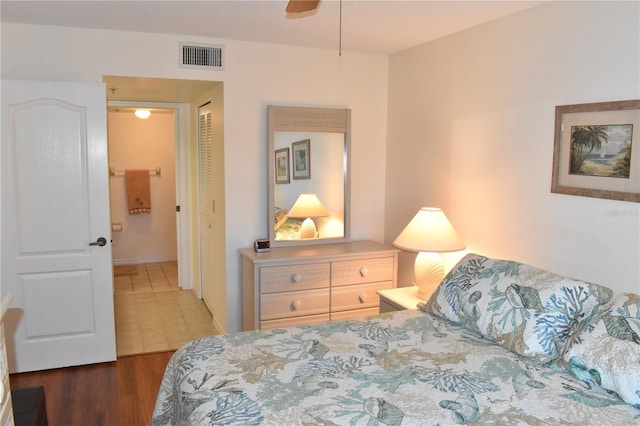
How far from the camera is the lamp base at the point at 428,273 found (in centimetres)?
326

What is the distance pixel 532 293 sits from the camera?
7.52ft

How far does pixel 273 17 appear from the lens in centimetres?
314

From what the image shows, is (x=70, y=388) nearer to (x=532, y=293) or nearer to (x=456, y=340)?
(x=456, y=340)

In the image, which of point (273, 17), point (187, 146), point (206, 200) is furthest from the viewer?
point (187, 146)

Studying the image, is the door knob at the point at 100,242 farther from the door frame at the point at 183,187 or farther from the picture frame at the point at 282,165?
the door frame at the point at 183,187

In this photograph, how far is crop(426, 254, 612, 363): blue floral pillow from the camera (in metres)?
2.15

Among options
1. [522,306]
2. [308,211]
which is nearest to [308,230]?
[308,211]

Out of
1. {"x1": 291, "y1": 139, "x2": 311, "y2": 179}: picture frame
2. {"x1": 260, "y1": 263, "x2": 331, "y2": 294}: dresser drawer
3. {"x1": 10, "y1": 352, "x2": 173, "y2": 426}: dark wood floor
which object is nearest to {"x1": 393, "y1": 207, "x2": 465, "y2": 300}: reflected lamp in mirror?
{"x1": 260, "y1": 263, "x2": 331, "y2": 294}: dresser drawer

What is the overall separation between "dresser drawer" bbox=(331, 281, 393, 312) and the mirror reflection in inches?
20.7

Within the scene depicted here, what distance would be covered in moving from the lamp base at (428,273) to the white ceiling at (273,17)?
57.8 inches

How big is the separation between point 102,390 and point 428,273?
2.23m

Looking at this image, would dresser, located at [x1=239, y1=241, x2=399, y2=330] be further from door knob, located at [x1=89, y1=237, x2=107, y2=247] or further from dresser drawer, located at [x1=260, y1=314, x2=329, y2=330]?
door knob, located at [x1=89, y1=237, x2=107, y2=247]

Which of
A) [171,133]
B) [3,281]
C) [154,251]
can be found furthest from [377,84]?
[154,251]

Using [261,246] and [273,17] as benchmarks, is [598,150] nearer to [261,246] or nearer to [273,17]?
[273,17]
